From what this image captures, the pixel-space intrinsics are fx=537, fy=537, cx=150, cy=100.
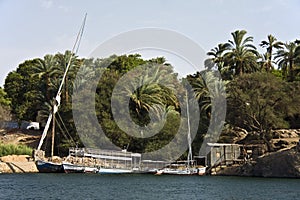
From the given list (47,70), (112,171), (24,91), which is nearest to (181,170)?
(112,171)

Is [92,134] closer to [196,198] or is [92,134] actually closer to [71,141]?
[71,141]

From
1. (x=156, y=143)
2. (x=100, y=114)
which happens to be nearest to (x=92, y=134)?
(x=100, y=114)

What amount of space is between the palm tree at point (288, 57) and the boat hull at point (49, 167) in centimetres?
3166

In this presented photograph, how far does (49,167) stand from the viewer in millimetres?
59375

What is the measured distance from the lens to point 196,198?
34438mm

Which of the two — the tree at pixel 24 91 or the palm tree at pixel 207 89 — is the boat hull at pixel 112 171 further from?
the tree at pixel 24 91

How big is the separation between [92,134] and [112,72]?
9979 mm

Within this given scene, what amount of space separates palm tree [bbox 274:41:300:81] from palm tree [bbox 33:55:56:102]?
3070 cm

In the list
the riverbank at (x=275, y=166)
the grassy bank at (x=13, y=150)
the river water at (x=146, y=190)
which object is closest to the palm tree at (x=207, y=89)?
the riverbank at (x=275, y=166)

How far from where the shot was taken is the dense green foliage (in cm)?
5953

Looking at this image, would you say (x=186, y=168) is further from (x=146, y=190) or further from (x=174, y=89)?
(x=146, y=190)

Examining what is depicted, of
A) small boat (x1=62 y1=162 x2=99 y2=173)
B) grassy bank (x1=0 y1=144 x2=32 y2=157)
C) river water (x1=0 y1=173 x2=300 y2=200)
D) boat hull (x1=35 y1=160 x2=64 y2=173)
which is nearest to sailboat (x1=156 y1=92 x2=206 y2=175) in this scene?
small boat (x1=62 y1=162 x2=99 y2=173)

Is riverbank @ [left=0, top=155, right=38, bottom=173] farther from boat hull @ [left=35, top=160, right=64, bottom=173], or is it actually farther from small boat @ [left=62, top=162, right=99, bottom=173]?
small boat @ [left=62, top=162, right=99, bottom=173]

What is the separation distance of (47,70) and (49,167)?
17.6 m
